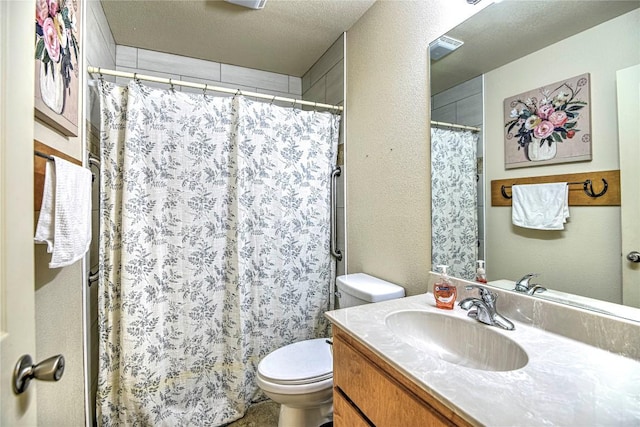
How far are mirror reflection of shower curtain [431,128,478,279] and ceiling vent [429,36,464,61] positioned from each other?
0.33 metres

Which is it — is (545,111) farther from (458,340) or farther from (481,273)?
(458,340)

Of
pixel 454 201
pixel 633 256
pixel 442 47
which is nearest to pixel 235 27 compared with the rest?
pixel 442 47

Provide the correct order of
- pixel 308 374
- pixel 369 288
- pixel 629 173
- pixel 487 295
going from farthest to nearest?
pixel 369 288, pixel 308 374, pixel 487 295, pixel 629 173

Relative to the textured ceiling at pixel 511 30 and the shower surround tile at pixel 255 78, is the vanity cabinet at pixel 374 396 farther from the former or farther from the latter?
the shower surround tile at pixel 255 78

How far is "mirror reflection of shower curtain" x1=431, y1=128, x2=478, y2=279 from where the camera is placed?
114cm

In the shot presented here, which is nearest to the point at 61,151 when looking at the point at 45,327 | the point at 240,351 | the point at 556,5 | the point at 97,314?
the point at 45,327

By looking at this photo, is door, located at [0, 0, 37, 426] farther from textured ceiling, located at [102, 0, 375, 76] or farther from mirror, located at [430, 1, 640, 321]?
textured ceiling, located at [102, 0, 375, 76]

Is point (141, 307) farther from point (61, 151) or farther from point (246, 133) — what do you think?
point (246, 133)

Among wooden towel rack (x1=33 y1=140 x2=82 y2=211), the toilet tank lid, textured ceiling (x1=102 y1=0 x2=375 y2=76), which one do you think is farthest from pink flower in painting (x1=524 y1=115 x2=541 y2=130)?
wooden towel rack (x1=33 y1=140 x2=82 y2=211)

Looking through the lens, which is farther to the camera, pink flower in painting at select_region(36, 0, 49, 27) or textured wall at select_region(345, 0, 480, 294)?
textured wall at select_region(345, 0, 480, 294)

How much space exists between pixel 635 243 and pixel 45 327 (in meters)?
1.76

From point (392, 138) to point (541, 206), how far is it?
762 mm

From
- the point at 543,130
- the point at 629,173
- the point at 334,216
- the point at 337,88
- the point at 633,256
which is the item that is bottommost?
the point at 633,256

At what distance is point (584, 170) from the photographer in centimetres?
82
